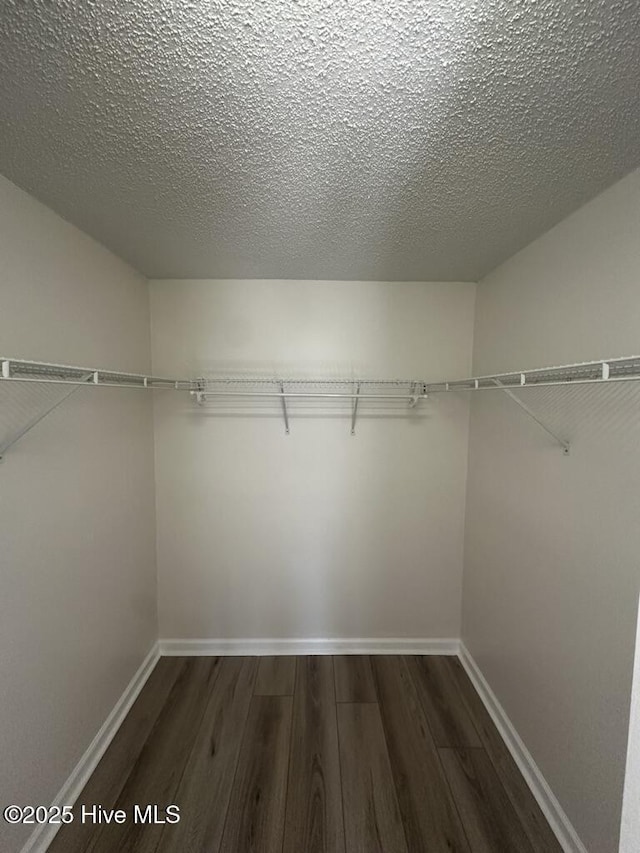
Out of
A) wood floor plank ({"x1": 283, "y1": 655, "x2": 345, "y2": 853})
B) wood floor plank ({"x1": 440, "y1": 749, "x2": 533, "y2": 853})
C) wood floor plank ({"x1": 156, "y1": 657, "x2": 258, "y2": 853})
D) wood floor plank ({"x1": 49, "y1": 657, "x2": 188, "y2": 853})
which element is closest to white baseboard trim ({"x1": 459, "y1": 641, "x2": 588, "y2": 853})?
wood floor plank ({"x1": 440, "y1": 749, "x2": 533, "y2": 853})

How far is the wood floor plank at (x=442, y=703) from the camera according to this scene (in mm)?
1602

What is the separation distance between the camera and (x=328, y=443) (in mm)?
2037

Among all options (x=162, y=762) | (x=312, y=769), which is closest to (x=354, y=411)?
(x=312, y=769)

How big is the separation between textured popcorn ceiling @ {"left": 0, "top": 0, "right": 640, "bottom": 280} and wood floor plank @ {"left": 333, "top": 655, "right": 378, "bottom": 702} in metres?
2.37

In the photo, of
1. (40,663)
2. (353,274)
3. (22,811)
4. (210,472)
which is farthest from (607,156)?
(22,811)

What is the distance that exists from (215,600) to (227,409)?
1.23 metres

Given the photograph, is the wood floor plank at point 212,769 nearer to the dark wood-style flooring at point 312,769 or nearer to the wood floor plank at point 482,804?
the dark wood-style flooring at point 312,769

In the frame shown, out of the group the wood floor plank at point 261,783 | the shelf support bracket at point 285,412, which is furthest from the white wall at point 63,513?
the shelf support bracket at point 285,412

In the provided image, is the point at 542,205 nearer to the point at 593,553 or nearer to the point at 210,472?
the point at 593,553

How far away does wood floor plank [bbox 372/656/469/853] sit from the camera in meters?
1.25

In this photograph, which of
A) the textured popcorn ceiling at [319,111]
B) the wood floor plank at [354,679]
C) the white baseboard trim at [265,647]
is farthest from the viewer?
the white baseboard trim at [265,647]

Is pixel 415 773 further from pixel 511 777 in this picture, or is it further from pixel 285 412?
pixel 285 412

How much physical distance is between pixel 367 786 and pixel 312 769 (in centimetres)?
24

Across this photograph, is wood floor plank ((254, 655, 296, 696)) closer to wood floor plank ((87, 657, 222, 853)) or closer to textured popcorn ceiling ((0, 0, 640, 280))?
wood floor plank ((87, 657, 222, 853))
